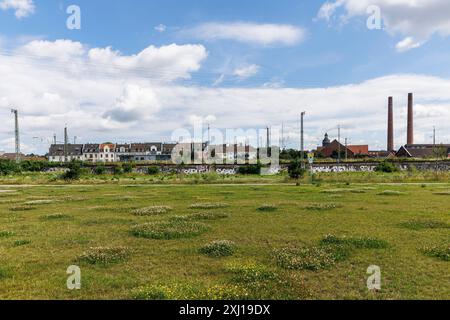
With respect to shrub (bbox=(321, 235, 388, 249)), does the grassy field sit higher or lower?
lower

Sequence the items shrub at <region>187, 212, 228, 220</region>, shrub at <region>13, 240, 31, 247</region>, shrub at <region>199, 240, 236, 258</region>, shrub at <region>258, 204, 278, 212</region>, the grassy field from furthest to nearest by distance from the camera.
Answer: shrub at <region>258, 204, 278, 212</region>
shrub at <region>187, 212, 228, 220</region>
shrub at <region>13, 240, 31, 247</region>
shrub at <region>199, 240, 236, 258</region>
the grassy field

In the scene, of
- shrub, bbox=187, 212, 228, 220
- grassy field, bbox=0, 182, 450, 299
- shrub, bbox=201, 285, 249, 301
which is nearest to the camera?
shrub, bbox=201, 285, 249, 301

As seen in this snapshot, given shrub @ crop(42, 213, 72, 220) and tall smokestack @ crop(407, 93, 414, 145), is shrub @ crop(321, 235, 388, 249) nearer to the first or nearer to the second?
shrub @ crop(42, 213, 72, 220)

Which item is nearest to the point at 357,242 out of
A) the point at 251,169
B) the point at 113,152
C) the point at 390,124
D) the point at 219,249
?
the point at 219,249

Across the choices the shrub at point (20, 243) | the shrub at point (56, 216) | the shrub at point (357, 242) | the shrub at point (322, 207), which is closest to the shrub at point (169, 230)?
the shrub at point (20, 243)

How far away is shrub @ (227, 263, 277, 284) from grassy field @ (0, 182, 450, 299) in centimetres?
3

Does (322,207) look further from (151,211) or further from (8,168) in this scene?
(8,168)

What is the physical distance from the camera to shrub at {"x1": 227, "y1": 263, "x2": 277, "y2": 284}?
8852mm

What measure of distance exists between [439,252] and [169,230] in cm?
953

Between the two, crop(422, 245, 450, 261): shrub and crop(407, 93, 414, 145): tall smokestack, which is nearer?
crop(422, 245, 450, 261): shrub

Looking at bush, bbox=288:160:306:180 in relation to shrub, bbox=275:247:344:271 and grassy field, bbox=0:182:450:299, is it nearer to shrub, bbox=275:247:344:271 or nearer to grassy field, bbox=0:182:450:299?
grassy field, bbox=0:182:450:299

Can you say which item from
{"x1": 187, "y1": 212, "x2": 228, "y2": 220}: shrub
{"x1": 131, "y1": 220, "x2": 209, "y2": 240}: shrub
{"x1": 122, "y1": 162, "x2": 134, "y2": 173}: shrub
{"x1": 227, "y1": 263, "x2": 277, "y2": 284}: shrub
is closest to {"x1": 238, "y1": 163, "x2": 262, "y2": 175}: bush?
{"x1": 122, "y1": 162, "x2": 134, "y2": 173}: shrub

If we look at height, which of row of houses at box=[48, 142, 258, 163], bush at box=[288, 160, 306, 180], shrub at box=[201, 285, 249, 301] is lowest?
shrub at box=[201, 285, 249, 301]
